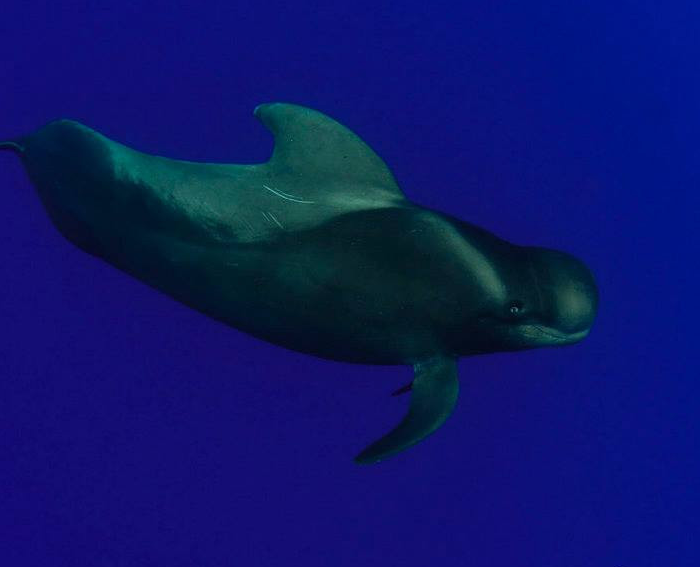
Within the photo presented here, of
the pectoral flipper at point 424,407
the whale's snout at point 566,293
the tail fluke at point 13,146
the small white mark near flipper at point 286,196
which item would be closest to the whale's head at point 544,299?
the whale's snout at point 566,293

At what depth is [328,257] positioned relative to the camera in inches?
174

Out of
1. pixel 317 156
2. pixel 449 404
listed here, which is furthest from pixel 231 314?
pixel 449 404

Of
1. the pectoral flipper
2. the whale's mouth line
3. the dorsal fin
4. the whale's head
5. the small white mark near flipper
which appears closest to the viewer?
the pectoral flipper

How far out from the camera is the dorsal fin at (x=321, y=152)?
472cm

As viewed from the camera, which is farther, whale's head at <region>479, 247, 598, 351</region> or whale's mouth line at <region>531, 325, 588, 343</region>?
whale's mouth line at <region>531, 325, 588, 343</region>

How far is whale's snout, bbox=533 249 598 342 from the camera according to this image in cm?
436

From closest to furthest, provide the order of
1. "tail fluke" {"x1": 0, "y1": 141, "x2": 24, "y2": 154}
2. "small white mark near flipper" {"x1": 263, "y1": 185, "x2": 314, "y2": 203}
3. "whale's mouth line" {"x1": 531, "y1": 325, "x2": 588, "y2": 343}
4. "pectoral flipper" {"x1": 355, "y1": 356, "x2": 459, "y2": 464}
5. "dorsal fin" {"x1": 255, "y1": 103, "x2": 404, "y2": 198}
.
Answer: "pectoral flipper" {"x1": 355, "y1": 356, "x2": 459, "y2": 464} < "whale's mouth line" {"x1": 531, "y1": 325, "x2": 588, "y2": 343} < "small white mark near flipper" {"x1": 263, "y1": 185, "x2": 314, "y2": 203} < "dorsal fin" {"x1": 255, "y1": 103, "x2": 404, "y2": 198} < "tail fluke" {"x1": 0, "y1": 141, "x2": 24, "y2": 154}

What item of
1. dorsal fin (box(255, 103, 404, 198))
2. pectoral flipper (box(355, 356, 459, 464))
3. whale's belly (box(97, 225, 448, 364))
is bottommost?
pectoral flipper (box(355, 356, 459, 464))

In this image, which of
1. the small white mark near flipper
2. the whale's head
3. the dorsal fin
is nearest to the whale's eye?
the whale's head

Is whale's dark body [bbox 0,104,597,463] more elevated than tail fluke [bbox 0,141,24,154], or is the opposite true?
tail fluke [bbox 0,141,24,154]

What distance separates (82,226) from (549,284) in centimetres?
299

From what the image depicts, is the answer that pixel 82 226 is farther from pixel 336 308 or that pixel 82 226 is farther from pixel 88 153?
pixel 336 308

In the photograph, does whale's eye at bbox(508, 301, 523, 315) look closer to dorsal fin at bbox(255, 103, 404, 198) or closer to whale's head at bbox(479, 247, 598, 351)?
whale's head at bbox(479, 247, 598, 351)

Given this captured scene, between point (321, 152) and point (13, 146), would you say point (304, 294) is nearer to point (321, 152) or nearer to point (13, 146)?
point (321, 152)
